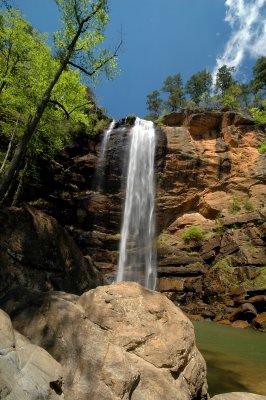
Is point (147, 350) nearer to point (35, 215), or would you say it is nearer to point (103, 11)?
point (35, 215)

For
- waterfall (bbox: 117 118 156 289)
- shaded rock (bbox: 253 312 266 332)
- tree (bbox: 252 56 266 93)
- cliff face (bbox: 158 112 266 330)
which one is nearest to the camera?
shaded rock (bbox: 253 312 266 332)

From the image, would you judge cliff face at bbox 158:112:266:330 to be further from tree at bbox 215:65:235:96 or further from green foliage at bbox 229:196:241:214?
tree at bbox 215:65:235:96

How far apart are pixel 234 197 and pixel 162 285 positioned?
35.0 ft

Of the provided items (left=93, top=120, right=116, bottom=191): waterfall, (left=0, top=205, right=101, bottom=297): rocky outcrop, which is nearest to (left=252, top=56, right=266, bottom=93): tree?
(left=93, top=120, right=116, bottom=191): waterfall

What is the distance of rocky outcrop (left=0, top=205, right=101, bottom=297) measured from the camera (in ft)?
27.9

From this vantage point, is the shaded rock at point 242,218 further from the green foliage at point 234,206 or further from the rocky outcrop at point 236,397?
the rocky outcrop at point 236,397

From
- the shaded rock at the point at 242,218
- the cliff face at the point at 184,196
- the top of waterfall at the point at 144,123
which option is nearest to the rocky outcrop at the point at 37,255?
the cliff face at the point at 184,196

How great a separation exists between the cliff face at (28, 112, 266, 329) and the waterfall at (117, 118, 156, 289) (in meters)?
→ 0.67

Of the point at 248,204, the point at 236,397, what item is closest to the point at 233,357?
the point at 236,397

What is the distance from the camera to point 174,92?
5456cm

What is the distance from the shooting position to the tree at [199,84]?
54.4m

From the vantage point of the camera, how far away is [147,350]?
487 centimetres

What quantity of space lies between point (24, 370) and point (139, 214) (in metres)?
26.3

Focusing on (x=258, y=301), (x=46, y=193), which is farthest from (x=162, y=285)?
(x=46, y=193)
